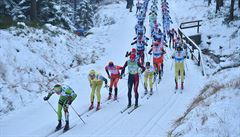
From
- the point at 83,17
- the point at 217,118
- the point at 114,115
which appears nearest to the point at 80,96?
the point at 114,115

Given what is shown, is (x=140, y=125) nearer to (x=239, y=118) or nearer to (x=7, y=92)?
(x=239, y=118)

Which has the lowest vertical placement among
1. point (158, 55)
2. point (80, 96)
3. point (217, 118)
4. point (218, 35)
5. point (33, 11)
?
point (80, 96)

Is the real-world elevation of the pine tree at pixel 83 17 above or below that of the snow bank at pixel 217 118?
above

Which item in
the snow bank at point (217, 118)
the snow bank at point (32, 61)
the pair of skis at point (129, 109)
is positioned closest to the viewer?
the snow bank at point (217, 118)

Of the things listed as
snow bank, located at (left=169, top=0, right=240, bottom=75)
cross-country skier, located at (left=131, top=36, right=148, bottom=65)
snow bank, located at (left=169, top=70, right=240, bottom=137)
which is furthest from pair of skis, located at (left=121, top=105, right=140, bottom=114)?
snow bank, located at (left=169, top=0, right=240, bottom=75)

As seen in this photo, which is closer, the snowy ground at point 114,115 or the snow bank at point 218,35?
the snowy ground at point 114,115

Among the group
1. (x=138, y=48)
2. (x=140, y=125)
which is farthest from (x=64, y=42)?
(x=140, y=125)

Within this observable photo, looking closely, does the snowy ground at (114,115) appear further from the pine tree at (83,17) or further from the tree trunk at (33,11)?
the pine tree at (83,17)

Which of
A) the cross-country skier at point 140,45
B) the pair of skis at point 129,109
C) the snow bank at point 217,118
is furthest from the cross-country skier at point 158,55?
the snow bank at point 217,118

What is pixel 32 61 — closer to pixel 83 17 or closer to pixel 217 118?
pixel 217 118

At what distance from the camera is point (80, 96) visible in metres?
17.5

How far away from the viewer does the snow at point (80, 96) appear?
398 inches

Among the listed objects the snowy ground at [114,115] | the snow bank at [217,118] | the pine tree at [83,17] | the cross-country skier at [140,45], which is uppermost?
the pine tree at [83,17]

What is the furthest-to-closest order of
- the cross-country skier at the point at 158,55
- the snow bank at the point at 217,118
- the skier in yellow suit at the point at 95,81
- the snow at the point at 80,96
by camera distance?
1. the cross-country skier at the point at 158,55
2. the skier in yellow suit at the point at 95,81
3. the snow at the point at 80,96
4. the snow bank at the point at 217,118
